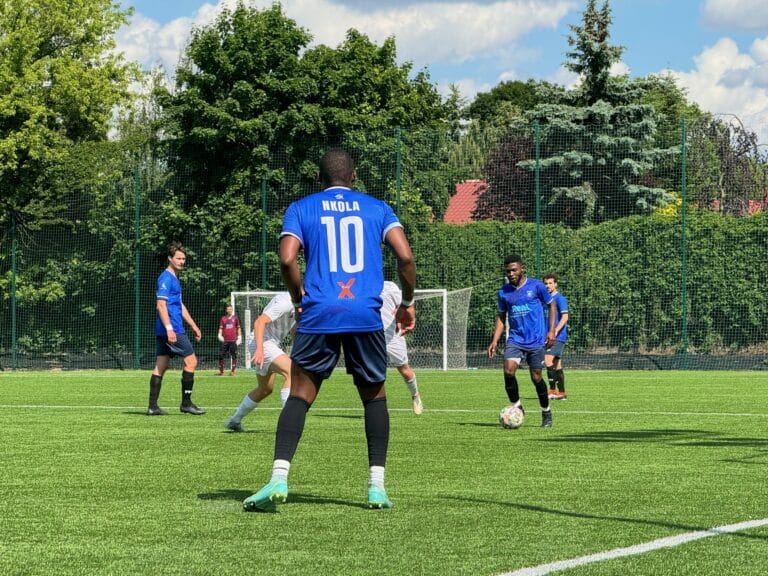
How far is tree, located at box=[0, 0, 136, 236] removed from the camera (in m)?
37.0

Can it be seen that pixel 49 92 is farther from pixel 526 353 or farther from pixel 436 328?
pixel 526 353

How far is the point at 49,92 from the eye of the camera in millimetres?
39562

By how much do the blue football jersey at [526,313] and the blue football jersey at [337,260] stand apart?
7302 mm

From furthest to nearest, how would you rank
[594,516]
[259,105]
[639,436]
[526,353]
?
1. [259,105]
2. [526,353]
3. [639,436]
4. [594,516]

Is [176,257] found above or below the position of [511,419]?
above

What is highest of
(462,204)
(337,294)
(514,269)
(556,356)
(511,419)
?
(462,204)

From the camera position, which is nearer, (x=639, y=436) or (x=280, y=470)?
(x=280, y=470)

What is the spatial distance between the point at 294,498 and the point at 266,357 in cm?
565

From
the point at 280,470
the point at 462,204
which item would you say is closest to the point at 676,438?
the point at 280,470

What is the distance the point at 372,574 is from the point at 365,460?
5.07 m

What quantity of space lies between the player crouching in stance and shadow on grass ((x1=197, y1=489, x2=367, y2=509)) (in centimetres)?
451

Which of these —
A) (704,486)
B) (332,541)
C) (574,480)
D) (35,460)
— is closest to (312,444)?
(35,460)

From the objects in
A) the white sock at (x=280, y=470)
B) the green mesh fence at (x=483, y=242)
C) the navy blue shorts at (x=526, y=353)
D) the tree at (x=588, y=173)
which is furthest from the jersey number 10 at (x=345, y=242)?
the tree at (x=588, y=173)

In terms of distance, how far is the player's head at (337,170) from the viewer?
7770mm
